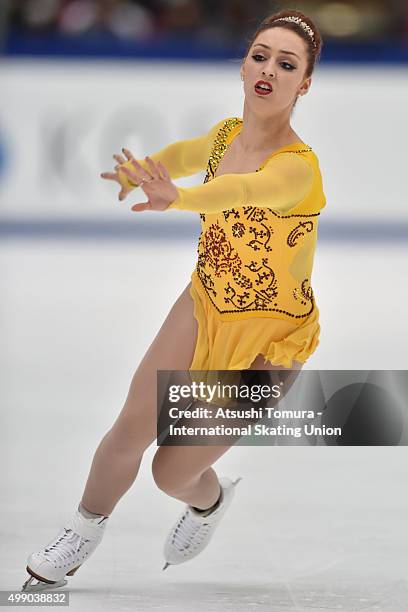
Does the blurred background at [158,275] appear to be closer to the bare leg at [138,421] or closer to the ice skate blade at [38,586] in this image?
the ice skate blade at [38,586]

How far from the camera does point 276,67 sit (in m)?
2.55

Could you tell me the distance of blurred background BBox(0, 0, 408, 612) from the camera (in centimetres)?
281

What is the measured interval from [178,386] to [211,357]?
0.10m

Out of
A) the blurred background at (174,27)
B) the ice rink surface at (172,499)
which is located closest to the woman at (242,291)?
the ice rink surface at (172,499)

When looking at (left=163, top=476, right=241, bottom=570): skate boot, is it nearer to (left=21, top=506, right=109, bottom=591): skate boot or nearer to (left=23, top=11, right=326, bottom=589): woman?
(left=23, top=11, right=326, bottom=589): woman

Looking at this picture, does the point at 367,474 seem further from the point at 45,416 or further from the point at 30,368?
the point at 30,368

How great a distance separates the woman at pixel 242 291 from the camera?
257 centimetres

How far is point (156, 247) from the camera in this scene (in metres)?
8.23

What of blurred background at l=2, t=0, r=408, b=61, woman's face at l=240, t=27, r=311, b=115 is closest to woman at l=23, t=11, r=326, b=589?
woman's face at l=240, t=27, r=311, b=115

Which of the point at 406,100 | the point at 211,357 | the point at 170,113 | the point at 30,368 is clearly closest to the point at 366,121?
the point at 406,100

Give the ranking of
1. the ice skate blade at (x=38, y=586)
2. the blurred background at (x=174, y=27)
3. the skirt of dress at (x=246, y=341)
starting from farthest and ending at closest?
the blurred background at (x=174, y=27) < the skirt of dress at (x=246, y=341) < the ice skate blade at (x=38, y=586)

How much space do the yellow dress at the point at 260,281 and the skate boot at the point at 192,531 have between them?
1.49ft

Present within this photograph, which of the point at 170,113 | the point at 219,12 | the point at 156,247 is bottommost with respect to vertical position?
the point at 156,247

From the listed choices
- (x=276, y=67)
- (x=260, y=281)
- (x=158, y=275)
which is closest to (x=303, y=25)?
(x=276, y=67)
